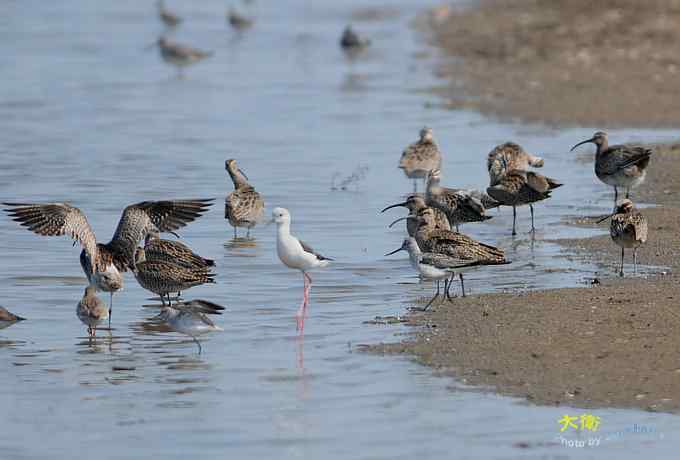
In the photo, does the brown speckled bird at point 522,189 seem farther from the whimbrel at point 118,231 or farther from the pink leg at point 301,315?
the pink leg at point 301,315

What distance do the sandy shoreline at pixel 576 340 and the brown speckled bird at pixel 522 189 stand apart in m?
1.68

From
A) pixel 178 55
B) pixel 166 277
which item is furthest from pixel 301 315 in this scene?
pixel 178 55

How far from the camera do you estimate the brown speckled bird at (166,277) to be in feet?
40.3

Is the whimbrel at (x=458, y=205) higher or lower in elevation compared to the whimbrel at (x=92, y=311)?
higher

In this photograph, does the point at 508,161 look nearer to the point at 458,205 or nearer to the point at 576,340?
the point at 458,205

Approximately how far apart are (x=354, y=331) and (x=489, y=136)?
449 inches

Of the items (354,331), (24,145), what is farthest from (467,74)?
(354,331)

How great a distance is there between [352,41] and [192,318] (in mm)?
24604

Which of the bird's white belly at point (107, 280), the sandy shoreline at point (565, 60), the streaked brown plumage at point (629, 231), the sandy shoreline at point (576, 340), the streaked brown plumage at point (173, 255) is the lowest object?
the sandy shoreline at point (576, 340)

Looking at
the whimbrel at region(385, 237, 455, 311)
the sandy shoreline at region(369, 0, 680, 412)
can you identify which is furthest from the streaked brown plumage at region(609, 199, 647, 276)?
the whimbrel at region(385, 237, 455, 311)

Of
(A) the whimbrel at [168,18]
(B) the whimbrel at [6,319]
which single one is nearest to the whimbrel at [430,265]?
(B) the whimbrel at [6,319]

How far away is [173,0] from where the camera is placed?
1960 inches

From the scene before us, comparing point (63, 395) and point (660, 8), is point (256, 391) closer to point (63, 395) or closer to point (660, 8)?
point (63, 395)

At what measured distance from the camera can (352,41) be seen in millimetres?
34625
